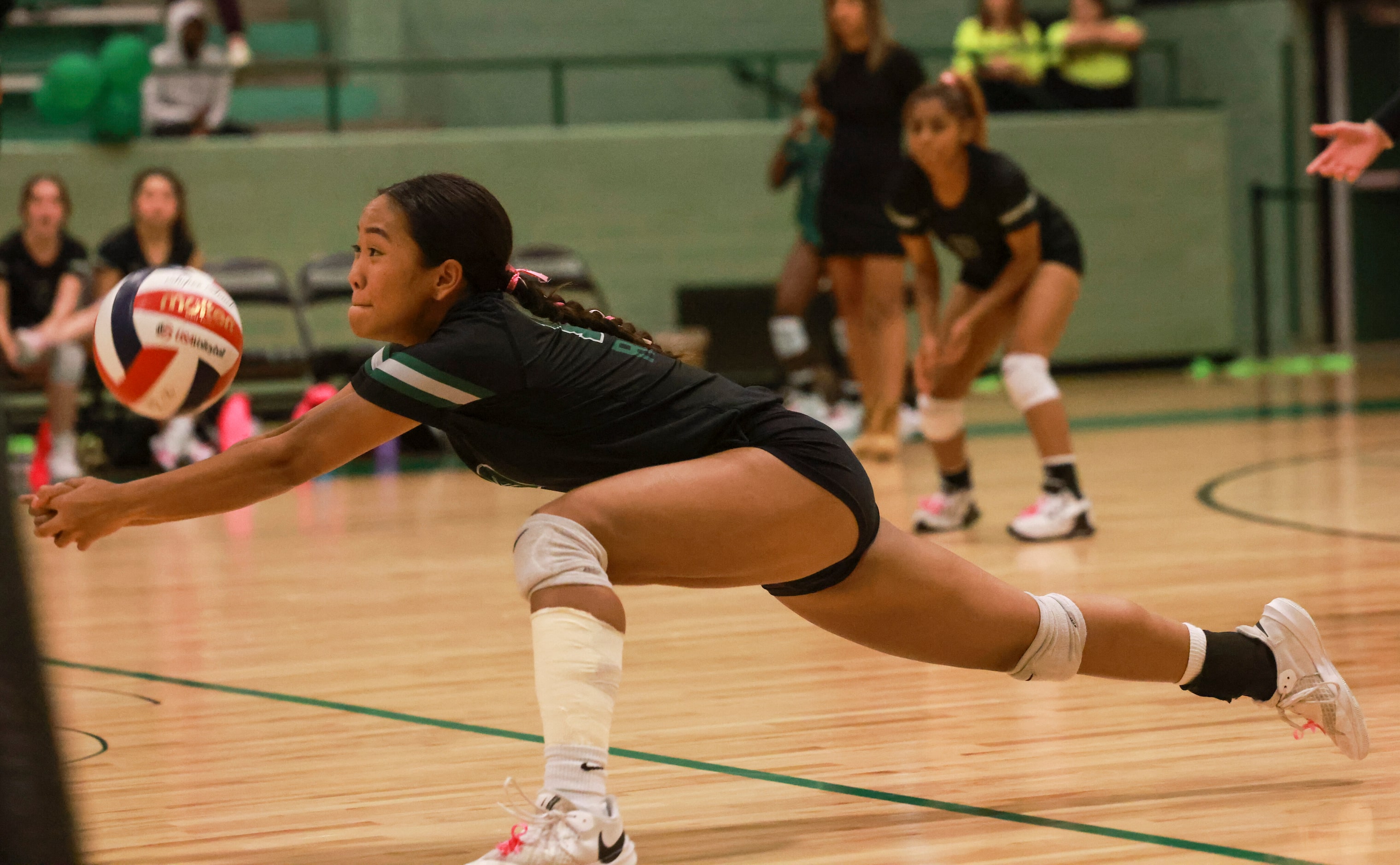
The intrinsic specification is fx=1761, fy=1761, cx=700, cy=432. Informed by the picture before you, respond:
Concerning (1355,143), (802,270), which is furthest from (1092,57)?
(1355,143)

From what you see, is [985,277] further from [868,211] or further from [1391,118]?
[868,211]

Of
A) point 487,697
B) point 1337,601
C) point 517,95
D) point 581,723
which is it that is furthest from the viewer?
point 517,95

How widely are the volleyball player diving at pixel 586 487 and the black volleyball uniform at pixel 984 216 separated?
9.62ft

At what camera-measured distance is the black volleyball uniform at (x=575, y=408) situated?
2.49 meters

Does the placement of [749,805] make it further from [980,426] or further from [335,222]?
[335,222]

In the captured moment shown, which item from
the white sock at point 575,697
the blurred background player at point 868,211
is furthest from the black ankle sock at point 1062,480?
the white sock at point 575,697

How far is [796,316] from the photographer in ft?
30.2

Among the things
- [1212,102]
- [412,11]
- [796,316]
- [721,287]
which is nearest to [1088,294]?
[1212,102]

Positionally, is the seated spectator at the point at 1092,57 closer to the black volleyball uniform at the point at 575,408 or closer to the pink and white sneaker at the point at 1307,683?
the pink and white sneaker at the point at 1307,683

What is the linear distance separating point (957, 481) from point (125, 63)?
618cm

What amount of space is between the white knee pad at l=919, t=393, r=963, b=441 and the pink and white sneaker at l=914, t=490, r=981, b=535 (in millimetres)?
248

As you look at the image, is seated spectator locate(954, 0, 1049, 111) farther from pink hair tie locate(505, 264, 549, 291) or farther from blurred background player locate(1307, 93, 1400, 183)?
pink hair tie locate(505, 264, 549, 291)

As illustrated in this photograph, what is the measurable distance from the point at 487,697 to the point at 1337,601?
2.19 meters

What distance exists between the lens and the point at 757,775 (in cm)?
307
